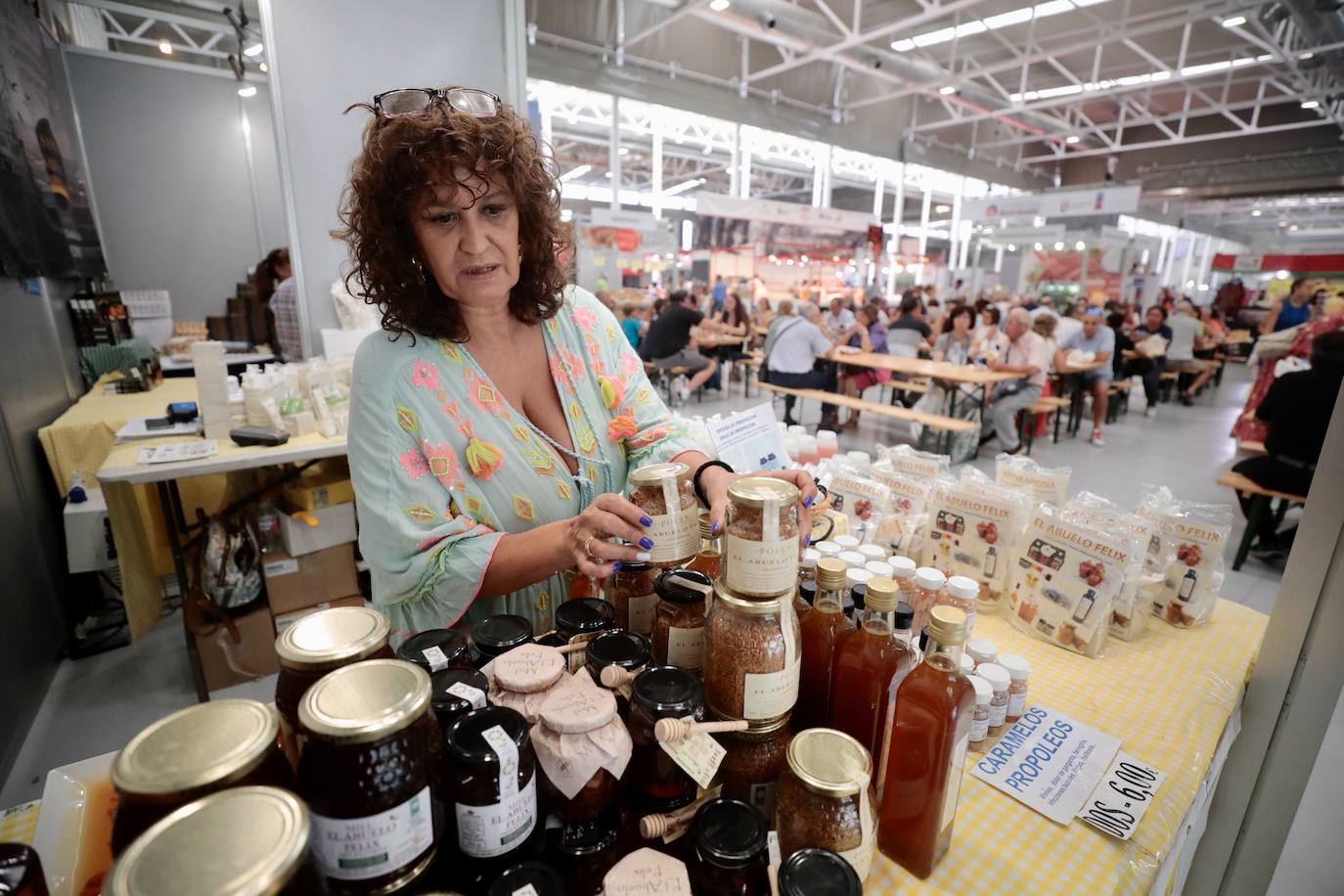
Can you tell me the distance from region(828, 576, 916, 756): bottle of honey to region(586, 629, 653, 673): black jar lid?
0.29 meters

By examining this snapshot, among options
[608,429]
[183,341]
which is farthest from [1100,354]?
[183,341]

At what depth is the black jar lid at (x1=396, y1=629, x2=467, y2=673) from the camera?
89 cm

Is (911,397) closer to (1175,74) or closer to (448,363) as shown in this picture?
(1175,74)

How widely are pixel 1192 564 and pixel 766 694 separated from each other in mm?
1414

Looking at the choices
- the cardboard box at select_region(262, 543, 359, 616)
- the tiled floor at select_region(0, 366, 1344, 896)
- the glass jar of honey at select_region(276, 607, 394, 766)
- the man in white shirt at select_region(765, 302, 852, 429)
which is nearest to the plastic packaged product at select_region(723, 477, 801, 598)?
the glass jar of honey at select_region(276, 607, 394, 766)

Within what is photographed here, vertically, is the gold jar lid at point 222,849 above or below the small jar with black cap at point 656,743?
above

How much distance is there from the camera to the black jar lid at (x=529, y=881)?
622 millimetres

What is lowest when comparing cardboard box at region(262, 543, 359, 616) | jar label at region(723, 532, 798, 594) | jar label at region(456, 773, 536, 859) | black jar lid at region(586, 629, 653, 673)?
cardboard box at region(262, 543, 359, 616)

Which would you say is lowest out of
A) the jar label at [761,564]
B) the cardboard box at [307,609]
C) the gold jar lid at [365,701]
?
the cardboard box at [307,609]

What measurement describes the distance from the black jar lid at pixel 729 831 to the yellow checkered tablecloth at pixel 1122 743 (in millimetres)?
288

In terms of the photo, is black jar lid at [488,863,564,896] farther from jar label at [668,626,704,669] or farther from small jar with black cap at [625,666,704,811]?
jar label at [668,626,704,669]

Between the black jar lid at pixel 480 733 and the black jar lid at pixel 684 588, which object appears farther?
the black jar lid at pixel 684 588

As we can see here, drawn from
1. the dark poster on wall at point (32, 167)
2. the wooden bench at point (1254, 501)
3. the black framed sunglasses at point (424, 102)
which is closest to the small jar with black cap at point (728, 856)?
the black framed sunglasses at point (424, 102)

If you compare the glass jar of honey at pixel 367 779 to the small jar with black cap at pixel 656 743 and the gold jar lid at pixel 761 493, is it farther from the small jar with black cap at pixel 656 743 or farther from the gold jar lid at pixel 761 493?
the gold jar lid at pixel 761 493
